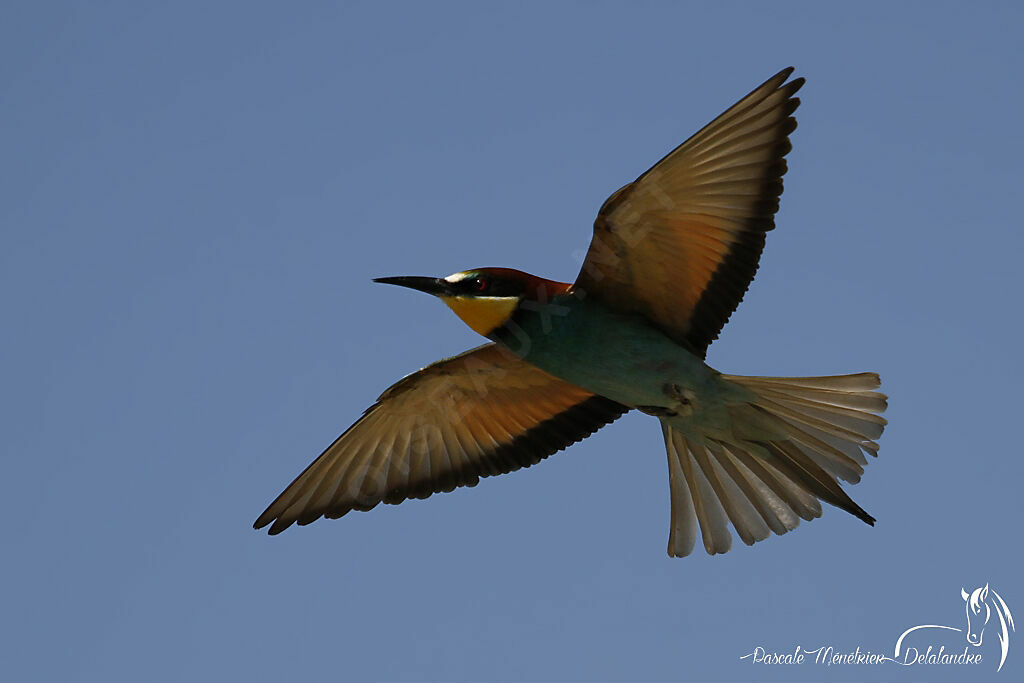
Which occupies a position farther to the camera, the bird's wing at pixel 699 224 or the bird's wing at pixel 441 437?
the bird's wing at pixel 441 437

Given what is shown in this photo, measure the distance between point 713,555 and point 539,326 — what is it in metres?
1.10

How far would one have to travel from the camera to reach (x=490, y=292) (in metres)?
4.03

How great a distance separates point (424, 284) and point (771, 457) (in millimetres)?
1308

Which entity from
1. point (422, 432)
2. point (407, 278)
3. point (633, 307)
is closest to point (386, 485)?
point (422, 432)

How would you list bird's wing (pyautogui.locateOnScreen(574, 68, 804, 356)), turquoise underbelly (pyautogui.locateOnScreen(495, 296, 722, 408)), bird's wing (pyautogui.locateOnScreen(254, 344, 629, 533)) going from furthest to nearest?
bird's wing (pyautogui.locateOnScreen(254, 344, 629, 533)) → turquoise underbelly (pyautogui.locateOnScreen(495, 296, 722, 408)) → bird's wing (pyautogui.locateOnScreen(574, 68, 804, 356))

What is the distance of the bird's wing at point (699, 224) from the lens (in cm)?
373

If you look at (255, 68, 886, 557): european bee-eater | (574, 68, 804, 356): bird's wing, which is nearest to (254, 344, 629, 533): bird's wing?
(255, 68, 886, 557): european bee-eater

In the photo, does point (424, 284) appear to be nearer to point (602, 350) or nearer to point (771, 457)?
point (602, 350)

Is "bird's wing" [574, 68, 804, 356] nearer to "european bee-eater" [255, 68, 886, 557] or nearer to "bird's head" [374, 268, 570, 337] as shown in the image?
"european bee-eater" [255, 68, 886, 557]

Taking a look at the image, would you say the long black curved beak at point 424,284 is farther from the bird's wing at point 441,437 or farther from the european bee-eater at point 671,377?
the bird's wing at point 441,437

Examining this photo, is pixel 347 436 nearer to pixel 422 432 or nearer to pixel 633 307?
pixel 422 432

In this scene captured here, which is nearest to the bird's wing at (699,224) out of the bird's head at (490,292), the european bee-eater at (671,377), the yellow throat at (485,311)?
the european bee-eater at (671,377)

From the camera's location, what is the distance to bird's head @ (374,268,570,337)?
3996 millimetres

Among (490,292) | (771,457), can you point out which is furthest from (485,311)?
(771,457)
